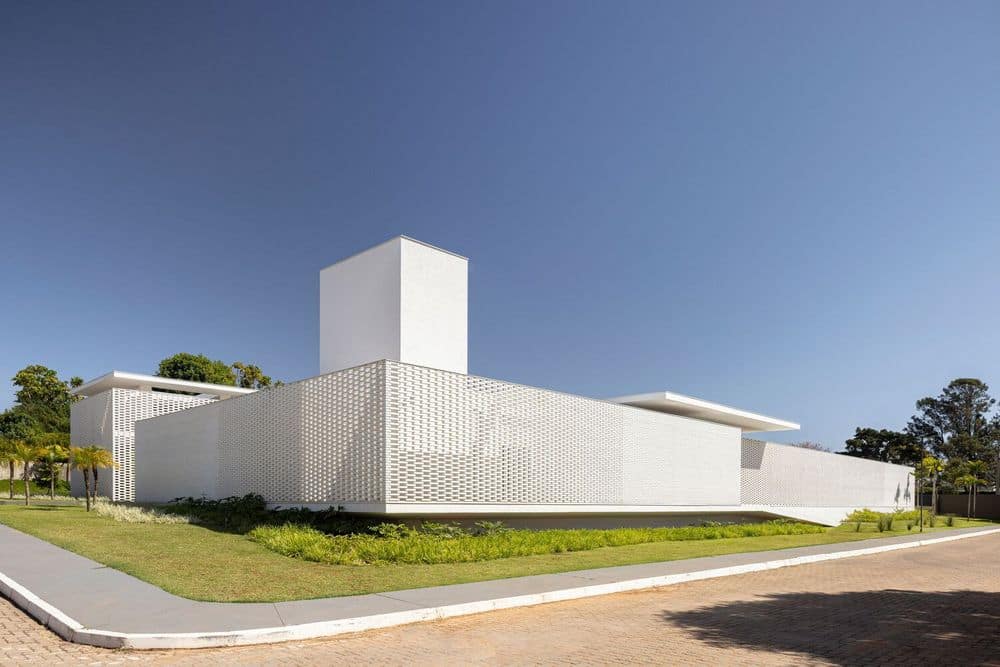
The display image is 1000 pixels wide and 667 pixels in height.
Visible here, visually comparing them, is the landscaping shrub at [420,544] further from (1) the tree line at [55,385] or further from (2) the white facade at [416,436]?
(1) the tree line at [55,385]

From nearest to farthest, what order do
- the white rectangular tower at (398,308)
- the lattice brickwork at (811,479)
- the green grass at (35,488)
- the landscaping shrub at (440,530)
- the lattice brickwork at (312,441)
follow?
the landscaping shrub at (440,530) < the lattice brickwork at (312,441) < the white rectangular tower at (398,308) < the lattice brickwork at (811,479) < the green grass at (35,488)

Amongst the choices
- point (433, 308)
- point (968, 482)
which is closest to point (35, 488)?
point (433, 308)

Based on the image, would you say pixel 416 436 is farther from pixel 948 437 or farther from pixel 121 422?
pixel 948 437

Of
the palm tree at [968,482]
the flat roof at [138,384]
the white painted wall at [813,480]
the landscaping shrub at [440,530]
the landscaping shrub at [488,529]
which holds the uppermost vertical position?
the flat roof at [138,384]

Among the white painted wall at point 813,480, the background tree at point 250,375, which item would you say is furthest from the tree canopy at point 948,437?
the background tree at point 250,375

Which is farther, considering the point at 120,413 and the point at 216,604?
the point at 120,413

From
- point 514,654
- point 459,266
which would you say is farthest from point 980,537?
point 514,654

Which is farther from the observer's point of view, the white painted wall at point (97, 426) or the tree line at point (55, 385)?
the tree line at point (55, 385)

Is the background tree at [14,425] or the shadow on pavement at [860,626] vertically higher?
the shadow on pavement at [860,626]

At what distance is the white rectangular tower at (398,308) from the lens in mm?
20312

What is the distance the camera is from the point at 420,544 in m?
13.8

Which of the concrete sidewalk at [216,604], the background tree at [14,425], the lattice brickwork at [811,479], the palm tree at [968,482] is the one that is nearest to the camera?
the concrete sidewalk at [216,604]

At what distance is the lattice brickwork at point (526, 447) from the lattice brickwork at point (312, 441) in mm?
730

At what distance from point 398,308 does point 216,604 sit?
12.4 meters
